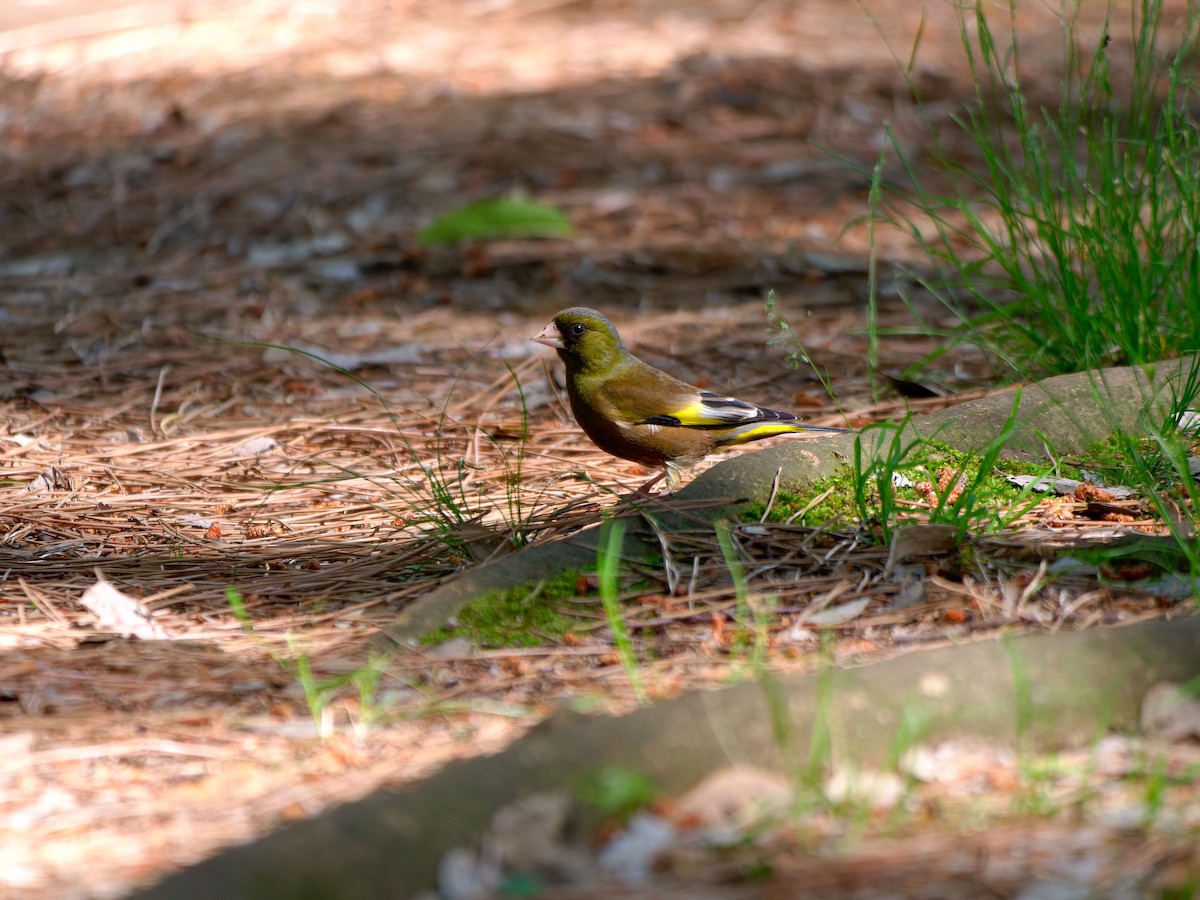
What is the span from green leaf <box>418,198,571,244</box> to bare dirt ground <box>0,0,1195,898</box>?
116 mm

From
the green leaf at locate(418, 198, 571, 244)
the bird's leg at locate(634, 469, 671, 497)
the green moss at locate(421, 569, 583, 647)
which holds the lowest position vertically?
the bird's leg at locate(634, 469, 671, 497)

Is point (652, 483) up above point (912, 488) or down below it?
below

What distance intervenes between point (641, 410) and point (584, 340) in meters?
0.32

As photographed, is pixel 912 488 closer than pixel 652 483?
Yes

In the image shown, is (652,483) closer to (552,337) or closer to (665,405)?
(665,405)

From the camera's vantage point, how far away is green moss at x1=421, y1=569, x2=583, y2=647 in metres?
2.59

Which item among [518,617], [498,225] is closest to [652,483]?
[518,617]

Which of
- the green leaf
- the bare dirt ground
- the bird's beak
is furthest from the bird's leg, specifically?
the green leaf

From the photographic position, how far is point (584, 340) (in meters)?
3.82

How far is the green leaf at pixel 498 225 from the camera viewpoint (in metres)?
6.55

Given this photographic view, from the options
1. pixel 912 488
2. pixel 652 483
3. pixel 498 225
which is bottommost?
pixel 652 483

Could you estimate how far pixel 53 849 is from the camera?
1.88 metres

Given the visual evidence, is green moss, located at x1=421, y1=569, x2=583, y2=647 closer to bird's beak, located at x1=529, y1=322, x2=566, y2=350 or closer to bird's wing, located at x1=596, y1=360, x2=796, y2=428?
bird's wing, located at x1=596, y1=360, x2=796, y2=428

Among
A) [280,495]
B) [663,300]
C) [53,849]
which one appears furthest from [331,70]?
[53,849]
